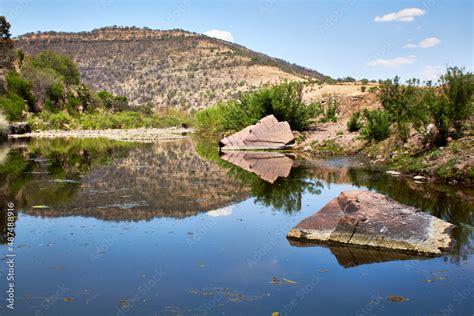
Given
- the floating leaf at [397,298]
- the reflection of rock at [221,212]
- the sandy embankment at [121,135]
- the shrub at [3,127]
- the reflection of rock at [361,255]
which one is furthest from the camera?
the sandy embankment at [121,135]

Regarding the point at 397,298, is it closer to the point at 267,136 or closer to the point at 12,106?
the point at 267,136

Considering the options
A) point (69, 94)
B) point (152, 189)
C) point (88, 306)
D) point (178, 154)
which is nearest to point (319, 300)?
point (88, 306)

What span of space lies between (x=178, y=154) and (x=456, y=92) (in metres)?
14.0

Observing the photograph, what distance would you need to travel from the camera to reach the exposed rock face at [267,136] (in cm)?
2856

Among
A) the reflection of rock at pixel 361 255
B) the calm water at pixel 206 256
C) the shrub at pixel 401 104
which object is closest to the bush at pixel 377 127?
the shrub at pixel 401 104

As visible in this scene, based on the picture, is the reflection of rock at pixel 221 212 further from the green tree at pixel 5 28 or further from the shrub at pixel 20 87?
the green tree at pixel 5 28

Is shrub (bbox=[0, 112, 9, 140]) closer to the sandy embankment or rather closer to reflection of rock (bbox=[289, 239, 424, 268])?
the sandy embankment

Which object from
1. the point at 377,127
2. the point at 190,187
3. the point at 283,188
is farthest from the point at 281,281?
the point at 377,127

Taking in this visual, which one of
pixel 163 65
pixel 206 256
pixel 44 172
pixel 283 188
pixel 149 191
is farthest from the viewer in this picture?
pixel 163 65

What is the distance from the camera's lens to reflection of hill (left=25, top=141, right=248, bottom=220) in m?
11.8

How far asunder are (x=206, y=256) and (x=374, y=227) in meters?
3.03

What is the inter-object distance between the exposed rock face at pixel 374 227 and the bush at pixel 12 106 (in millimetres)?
40155

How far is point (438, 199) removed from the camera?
12.8 metres

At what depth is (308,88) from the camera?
50656 millimetres
